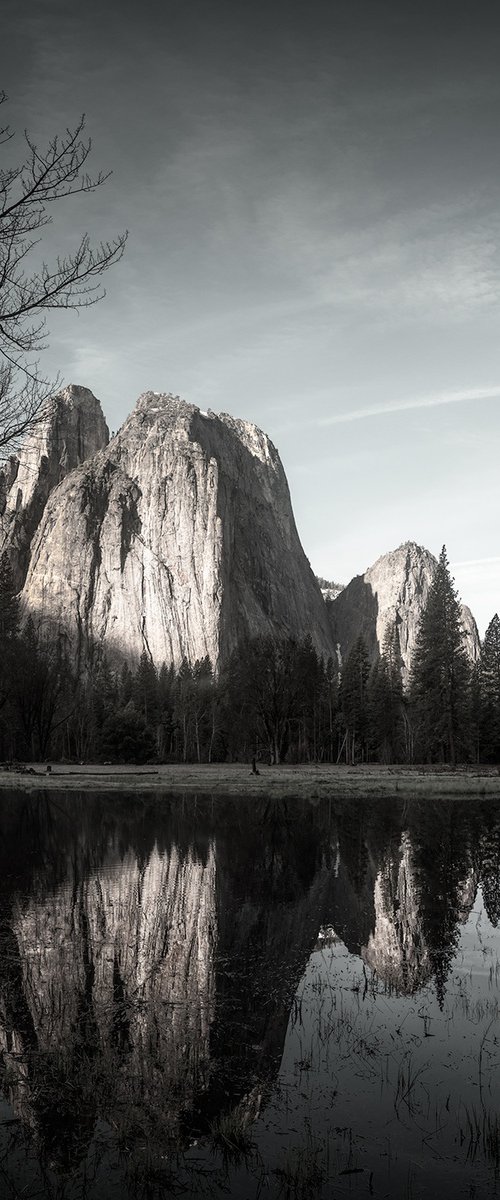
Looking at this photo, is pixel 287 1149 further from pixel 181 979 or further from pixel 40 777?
pixel 40 777

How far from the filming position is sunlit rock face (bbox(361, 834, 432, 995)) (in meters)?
10.7

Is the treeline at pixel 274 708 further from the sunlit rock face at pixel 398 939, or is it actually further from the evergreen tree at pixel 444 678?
the sunlit rock face at pixel 398 939

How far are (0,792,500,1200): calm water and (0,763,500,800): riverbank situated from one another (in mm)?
24357

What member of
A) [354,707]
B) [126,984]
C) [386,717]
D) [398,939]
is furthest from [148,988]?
[386,717]

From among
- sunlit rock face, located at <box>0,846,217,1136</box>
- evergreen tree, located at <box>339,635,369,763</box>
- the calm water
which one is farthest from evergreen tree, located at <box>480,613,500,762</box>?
sunlit rock face, located at <box>0,846,217,1136</box>

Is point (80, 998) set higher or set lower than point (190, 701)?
lower

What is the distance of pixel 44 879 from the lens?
17141mm

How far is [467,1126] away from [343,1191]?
1.43 m

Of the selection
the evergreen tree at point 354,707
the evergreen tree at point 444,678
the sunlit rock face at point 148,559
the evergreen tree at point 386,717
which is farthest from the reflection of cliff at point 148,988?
the sunlit rock face at point 148,559

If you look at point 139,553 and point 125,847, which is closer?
point 125,847

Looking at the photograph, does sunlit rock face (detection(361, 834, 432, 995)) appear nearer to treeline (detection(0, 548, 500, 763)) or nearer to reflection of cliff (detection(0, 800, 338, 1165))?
reflection of cliff (detection(0, 800, 338, 1165))

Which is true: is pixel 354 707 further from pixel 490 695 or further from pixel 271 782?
pixel 271 782

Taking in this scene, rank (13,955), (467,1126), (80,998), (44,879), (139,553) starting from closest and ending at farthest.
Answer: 1. (467,1126)
2. (80,998)
3. (13,955)
4. (44,879)
5. (139,553)

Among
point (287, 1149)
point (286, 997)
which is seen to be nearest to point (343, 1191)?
point (287, 1149)
